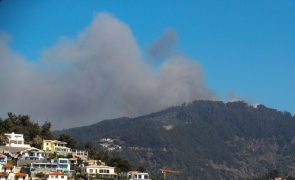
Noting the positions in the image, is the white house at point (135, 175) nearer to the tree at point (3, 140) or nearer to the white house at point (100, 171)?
the white house at point (100, 171)

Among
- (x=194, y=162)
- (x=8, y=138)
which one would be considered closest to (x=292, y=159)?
(x=194, y=162)

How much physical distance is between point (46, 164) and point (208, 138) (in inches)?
4062

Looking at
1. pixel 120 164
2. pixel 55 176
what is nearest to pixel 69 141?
pixel 120 164

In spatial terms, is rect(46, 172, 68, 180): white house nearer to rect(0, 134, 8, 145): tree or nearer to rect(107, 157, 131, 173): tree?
rect(0, 134, 8, 145): tree

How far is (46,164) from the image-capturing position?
3000 cm

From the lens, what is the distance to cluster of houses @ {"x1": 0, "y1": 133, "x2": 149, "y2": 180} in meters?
29.0

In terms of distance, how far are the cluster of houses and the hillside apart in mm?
60040

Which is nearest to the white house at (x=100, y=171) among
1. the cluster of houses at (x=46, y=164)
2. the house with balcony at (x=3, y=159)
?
the cluster of houses at (x=46, y=164)

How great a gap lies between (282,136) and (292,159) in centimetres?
1671

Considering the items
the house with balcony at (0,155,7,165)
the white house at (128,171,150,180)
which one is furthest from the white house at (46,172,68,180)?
the white house at (128,171,150,180)

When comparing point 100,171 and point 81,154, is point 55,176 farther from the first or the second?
point 81,154

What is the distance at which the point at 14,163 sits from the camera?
101ft

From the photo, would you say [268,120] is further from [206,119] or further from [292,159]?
[292,159]

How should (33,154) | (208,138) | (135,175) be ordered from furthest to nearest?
1. (208,138)
2. (135,175)
3. (33,154)
